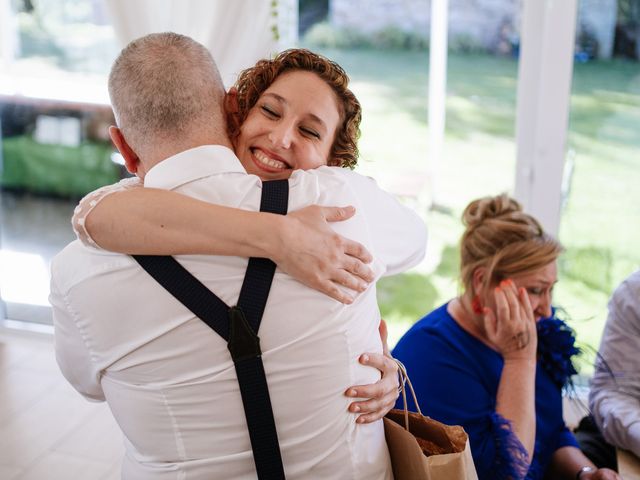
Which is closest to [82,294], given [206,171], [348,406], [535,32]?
[206,171]

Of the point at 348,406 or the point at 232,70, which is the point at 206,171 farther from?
the point at 232,70

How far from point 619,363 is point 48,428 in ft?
7.83

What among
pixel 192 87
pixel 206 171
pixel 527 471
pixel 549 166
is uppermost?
pixel 192 87

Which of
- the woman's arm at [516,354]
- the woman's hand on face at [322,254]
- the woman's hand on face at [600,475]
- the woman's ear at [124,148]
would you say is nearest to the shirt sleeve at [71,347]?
the woman's ear at [124,148]

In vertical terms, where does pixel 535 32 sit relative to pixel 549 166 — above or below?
above

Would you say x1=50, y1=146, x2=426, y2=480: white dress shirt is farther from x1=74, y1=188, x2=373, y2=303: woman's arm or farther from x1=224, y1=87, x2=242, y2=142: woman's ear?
x1=224, y1=87, x2=242, y2=142: woman's ear

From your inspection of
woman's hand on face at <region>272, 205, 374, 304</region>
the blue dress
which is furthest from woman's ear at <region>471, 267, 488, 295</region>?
woman's hand on face at <region>272, 205, 374, 304</region>

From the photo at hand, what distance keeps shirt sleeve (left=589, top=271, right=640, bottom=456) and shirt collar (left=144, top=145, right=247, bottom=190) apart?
1617mm

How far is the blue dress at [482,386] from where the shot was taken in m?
1.99

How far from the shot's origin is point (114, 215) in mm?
1236

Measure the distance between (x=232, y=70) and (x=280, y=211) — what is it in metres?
1.91

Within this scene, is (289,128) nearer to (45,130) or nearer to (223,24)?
(223,24)

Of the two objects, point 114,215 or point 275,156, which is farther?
point 275,156

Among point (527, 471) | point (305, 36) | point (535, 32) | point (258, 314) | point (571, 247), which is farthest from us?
point (305, 36)
